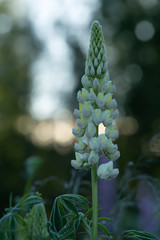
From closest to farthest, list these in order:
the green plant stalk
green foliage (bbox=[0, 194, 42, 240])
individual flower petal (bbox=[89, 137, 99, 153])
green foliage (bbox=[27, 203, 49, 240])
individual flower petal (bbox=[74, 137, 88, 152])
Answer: green foliage (bbox=[27, 203, 49, 240]), green foliage (bbox=[0, 194, 42, 240]), the green plant stalk, individual flower petal (bbox=[89, 137, 99, 153]), individual flower petal (bbox=[74, 137, 88, 152])

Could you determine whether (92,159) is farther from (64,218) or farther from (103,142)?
(64,218)

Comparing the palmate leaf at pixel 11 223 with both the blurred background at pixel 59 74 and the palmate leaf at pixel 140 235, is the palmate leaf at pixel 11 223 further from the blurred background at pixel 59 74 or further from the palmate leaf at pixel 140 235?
the blurred background at pixel 59 74

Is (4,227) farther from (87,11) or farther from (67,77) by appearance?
(67,77)

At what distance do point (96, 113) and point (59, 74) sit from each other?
68.0ft

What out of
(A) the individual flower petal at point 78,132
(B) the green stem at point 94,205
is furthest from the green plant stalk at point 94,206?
(A) the individual flower petal at point 78,132

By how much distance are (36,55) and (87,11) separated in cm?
576

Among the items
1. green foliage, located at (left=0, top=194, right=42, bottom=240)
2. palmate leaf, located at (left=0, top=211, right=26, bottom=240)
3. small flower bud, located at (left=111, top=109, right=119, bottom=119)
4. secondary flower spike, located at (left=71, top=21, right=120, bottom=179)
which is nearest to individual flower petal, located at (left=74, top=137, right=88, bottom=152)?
secondary flower spike, located at (left=71, top=21, right=120, bottom=179)

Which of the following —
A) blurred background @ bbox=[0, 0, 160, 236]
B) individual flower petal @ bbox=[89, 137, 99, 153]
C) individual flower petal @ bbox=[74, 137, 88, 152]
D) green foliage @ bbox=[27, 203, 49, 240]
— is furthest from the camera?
blurred background @ bbox=[0, 0, 160, 236]

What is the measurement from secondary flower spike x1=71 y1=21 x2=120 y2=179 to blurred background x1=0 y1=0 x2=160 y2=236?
42.2ft

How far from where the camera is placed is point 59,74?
72.8ft

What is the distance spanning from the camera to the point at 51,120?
21641 mm

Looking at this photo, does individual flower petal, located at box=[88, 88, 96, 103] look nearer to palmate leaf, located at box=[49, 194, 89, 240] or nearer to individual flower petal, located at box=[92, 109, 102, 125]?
individual flower petal, located at box=[92, 109, 102, 125]

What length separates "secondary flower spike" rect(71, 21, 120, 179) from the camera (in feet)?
5.60

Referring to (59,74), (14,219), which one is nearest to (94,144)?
(14,219)
